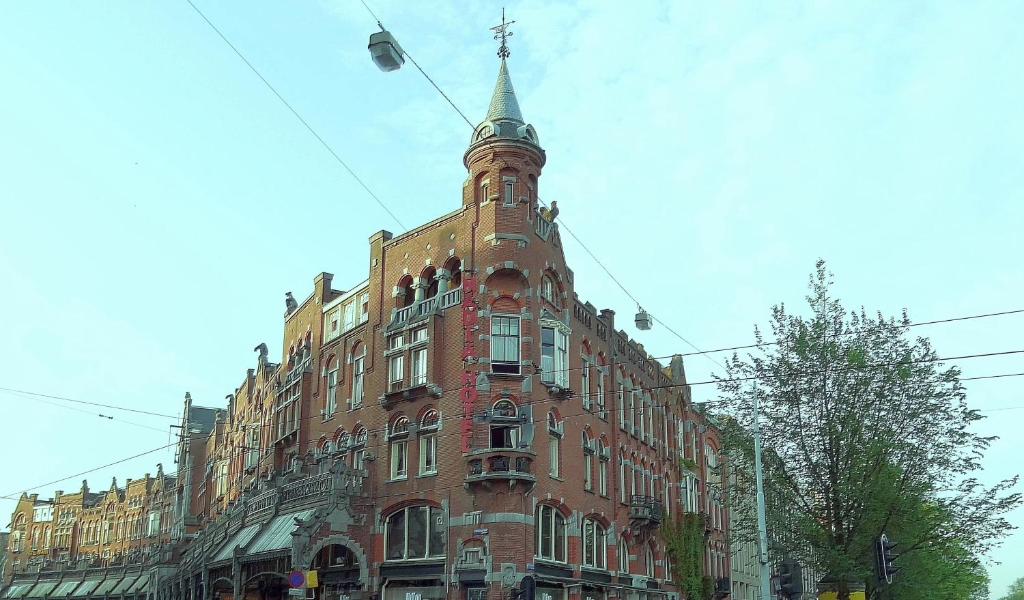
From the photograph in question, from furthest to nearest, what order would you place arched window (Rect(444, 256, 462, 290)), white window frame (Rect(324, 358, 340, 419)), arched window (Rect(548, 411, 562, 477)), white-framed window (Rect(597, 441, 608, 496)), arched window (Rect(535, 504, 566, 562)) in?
1. white window frame (Rect(324, 358, 340, 419))
2. white-framed window (Rect(597, 441, 608, 496))
3. arched window (Rect(444, 256, 462, 290))
4. arched window (Rect(548, 411, 562, 477))
5. arched window (Rect(535, 504, 566, 562))

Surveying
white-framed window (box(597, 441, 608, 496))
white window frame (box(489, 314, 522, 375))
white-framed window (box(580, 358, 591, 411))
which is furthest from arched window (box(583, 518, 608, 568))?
white window frame (box(489, 314, 522, 375))

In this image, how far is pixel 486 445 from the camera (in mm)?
35781

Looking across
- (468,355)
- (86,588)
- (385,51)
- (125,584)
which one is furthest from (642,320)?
(86,588)

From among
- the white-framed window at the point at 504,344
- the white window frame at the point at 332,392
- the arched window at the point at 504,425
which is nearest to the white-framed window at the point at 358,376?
the white window frame at the point at 332,392

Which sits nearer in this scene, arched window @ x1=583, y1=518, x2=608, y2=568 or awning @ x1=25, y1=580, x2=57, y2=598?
arched window @ x1=583, y1=518, x2=608, y2=568

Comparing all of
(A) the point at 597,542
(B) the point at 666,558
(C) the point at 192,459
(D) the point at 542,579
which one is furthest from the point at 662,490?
(C) the point at 192,459

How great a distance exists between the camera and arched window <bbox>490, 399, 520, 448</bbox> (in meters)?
35.9

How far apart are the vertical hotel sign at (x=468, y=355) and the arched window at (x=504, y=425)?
36.9 inches

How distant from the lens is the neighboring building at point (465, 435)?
3572cm

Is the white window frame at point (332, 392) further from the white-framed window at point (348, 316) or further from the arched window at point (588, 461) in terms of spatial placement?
the arched window at point (588, 461)

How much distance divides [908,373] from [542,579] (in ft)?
49.4

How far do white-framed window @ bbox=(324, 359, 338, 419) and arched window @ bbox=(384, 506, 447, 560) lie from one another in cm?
822

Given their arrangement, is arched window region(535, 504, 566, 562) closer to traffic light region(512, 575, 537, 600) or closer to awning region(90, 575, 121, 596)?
traffic light region(512, 575, 537, 600)

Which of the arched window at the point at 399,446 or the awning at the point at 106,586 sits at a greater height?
the arched window at the point at 399,446
